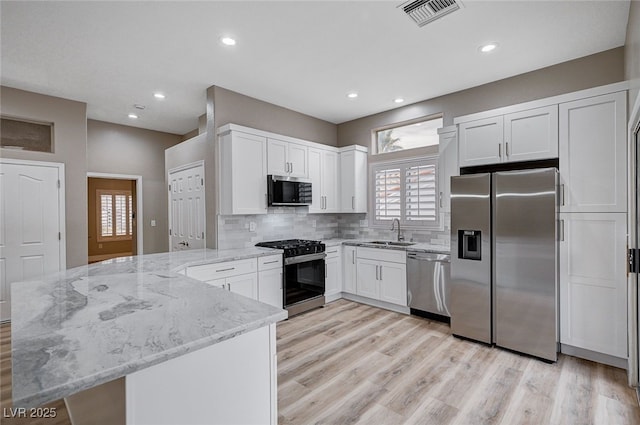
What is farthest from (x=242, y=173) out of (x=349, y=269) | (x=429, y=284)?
(x=429, y=284)

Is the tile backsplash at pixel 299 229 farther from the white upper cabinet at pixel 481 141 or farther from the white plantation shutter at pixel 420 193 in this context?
the white upper cabinet at pixel 481 141

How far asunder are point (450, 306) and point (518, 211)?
4.18ft

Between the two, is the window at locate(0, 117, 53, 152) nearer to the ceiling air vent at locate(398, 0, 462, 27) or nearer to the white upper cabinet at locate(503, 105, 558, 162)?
the ceiling air vent at locate(398, 0, 462, 27)

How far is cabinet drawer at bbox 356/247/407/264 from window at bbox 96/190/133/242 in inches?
260

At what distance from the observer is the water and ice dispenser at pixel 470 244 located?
3.24m

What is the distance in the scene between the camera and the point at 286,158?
4.38m

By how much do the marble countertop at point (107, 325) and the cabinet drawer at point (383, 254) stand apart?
282 cm

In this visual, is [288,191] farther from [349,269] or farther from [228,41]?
[228,41]

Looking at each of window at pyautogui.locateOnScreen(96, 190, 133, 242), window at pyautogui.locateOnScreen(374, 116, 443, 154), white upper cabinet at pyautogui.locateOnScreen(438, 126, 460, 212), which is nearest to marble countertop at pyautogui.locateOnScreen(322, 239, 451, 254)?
white upper cabinet at pyautogui.locateOnScreen(438, 126, 460, 212)

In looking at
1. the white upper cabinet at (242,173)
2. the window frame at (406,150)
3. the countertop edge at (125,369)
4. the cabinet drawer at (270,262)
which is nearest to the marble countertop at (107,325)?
the countertop edge at (125,369)

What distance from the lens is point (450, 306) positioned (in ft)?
11.6

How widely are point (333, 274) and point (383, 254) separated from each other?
2.69 ft

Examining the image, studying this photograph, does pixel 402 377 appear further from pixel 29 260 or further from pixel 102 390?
pixel 29 260

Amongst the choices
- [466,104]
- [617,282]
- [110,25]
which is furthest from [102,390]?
[466,104]
